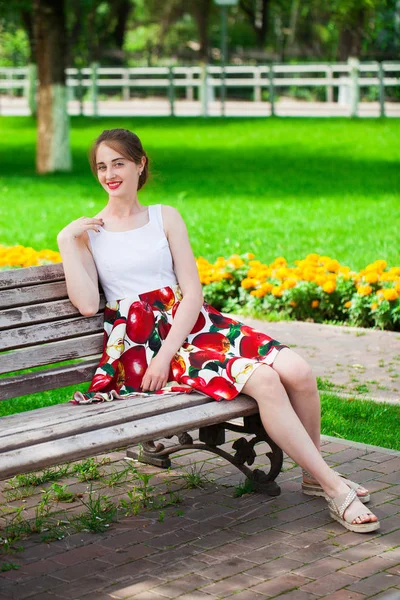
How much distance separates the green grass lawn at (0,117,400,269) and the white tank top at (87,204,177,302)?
0.97ft

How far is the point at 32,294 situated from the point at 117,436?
0.88 m

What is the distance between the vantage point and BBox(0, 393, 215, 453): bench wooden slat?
356cm

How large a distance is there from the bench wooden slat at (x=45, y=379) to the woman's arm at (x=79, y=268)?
0.22 meters

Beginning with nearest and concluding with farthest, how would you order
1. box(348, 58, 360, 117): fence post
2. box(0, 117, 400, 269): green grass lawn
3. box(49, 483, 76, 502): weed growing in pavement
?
box(49, 483, 76, 502): weed growing in pavement, box(0, 117, 400, 269): green grass lawn, box(348, 58, 360, 117): fence post

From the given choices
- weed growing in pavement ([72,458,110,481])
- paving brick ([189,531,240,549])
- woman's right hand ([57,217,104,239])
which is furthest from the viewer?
weed growing in pavement ([72,458,110,481])

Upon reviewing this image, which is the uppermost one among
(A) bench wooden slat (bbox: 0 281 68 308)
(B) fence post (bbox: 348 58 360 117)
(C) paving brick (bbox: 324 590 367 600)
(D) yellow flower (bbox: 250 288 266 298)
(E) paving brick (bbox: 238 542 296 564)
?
(B) fence post (bbox: 348 58 360 117)

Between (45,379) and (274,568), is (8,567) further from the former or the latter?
(274,568)

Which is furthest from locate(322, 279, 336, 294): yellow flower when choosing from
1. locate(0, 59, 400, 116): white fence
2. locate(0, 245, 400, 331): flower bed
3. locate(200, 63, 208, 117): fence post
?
locate(200, 63, 208, 117): fence post

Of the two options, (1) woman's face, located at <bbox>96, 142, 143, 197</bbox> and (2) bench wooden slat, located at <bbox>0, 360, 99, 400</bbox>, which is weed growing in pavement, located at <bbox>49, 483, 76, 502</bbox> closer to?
(2) bench wooden slat, located at <bbox>0, 360, 99, 400</bbox>

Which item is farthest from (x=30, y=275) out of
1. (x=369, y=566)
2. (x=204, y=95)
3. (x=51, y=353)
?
(x=204, y=95)

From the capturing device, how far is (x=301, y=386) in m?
4.04

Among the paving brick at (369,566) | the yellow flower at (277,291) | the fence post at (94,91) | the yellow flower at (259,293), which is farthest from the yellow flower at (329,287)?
the fence post at (94,91)

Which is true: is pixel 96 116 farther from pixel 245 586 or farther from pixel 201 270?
pixel 245 586

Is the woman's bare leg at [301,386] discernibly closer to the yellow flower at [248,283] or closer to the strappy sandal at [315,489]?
the strappy sandal at [315,489]
